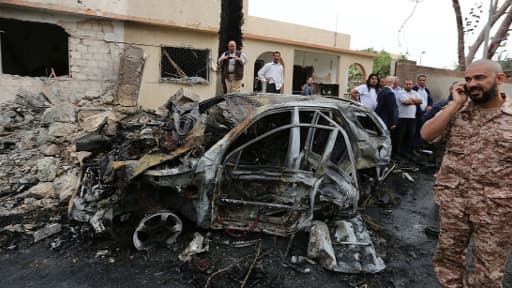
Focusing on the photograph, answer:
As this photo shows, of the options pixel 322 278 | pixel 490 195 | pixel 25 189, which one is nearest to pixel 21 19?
pixel 25 189

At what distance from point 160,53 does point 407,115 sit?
649cm

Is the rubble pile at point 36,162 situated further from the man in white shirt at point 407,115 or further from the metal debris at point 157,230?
the man in white shirt at point 407,115

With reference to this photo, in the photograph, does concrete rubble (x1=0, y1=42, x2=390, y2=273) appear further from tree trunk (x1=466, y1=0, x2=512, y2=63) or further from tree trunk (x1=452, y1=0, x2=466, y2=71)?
tree trunk (x1=466, y1=0, x2=512, y2=63)

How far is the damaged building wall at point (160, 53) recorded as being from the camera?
9.24 meters

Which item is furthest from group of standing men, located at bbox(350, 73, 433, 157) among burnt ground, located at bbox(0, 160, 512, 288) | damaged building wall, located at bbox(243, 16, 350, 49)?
damaged building wall, located at bbox(243, 16, 350, 49)

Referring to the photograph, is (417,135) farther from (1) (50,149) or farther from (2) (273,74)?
(1) (50,149)

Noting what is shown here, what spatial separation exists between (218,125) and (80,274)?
203cm

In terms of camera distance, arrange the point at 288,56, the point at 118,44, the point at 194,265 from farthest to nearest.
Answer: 1. the point at 288,56
2. the point at 118,44
3. the point at 194,265

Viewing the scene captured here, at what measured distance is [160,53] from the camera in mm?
9539

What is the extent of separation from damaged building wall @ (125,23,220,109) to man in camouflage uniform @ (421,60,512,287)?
8.31 meters

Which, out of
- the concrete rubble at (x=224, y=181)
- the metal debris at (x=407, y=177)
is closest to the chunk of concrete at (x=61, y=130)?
the concrete rubble at (x=224, y=181)

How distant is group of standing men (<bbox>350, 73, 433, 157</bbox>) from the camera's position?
263 inches

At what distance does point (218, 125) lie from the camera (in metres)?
4.08

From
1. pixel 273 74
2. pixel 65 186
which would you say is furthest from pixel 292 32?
pixel 65 186
